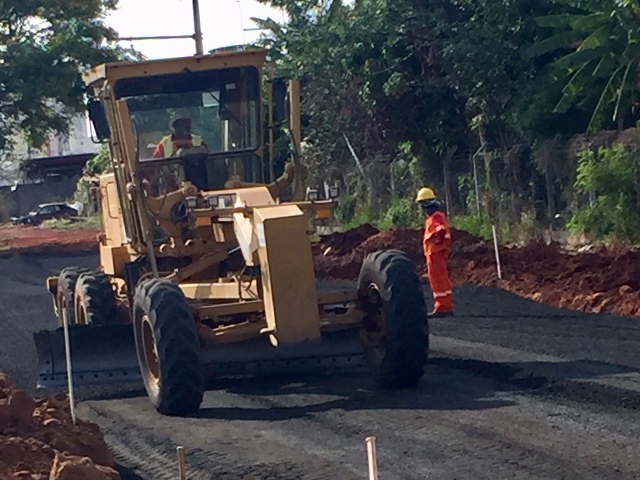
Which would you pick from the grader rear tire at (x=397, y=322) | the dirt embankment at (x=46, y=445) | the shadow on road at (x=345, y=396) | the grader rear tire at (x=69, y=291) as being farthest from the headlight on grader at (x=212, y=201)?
the grader rear tire at (x=69, y=291)

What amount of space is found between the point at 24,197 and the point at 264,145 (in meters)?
62.8

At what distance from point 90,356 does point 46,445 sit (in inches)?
138

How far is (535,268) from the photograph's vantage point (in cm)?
2069

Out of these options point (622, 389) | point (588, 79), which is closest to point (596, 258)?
point (588, 79)

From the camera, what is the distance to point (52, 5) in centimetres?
4106

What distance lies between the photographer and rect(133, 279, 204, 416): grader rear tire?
10.6 metres

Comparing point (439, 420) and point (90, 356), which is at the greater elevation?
point (90, 356)

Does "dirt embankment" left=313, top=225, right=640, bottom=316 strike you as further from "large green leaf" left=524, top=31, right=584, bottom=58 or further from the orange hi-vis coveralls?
"large green leaf" left=524, top=31, right=584, bottom=58

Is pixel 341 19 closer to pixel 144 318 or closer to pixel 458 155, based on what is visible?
pixel 458 155

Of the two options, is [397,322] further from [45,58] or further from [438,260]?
[45,58]

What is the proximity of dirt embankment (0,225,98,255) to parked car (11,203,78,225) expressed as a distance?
3979 mm

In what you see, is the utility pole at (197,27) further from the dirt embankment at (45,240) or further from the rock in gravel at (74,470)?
the rock in gravel at (74,470)

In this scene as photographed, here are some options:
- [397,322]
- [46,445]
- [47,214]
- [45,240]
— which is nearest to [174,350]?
[397,322]

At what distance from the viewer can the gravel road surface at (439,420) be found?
8367 mm
